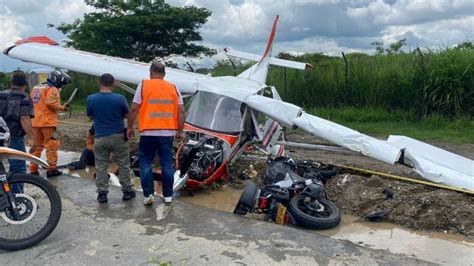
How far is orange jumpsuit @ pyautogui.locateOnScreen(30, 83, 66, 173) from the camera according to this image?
24.7 feet

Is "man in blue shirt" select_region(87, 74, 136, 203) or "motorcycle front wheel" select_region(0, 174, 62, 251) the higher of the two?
"man in blue shirt" select_region(87, 74, 136, 203)

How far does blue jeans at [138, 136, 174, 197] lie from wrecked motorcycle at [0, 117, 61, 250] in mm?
1458

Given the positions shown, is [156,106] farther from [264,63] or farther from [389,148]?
[264,63]

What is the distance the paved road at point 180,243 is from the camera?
450 cm

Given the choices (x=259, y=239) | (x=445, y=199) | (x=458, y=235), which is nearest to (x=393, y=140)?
(x=445, y=199)

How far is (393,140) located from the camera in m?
7.86

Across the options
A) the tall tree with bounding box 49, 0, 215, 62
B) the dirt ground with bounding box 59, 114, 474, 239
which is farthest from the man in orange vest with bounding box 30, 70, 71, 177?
the tall tree with bounding box 49, 0, 215, 62

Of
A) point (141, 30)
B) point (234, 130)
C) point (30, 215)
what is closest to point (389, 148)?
point (234, 130)

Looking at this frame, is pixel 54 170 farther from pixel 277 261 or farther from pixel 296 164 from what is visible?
pixel 277 261

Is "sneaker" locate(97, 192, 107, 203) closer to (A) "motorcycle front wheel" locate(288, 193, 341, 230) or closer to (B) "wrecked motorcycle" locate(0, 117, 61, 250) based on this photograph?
(B) "wrecked motorcycle" locate(0, 117, 61, 250)

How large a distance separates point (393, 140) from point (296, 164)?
167 cm

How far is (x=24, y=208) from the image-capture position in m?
4.79

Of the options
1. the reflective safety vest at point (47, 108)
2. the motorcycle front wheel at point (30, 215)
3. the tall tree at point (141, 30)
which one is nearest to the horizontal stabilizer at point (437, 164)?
the motorcycle front wheel at point (30, 215)

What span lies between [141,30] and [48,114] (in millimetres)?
16018
